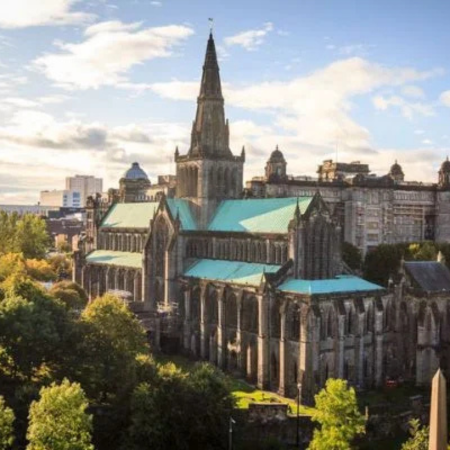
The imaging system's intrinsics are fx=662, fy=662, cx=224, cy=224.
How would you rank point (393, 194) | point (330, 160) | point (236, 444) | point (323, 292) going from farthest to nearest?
point (330, 160), point (393, 194), point (323, 292), point (236, 444)

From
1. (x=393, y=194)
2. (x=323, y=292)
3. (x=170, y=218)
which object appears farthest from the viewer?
(x=393, y=194)

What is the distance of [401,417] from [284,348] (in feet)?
50.6

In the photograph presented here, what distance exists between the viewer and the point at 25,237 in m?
153

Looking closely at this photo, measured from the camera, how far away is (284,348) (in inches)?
3031

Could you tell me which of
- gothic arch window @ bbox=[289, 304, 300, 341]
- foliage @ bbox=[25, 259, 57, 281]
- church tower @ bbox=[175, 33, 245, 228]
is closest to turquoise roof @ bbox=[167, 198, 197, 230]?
A: church tower @ bbox=[175, 33, 245, 228]

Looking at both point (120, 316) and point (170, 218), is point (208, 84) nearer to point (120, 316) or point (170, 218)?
point (170, 218)

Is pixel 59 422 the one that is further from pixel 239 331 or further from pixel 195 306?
pixel 195 306

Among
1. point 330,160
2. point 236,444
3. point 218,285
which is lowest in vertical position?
point 236,444

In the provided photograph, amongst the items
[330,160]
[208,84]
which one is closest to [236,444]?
[208,84]

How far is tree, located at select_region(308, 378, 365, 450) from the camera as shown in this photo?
5484 cm

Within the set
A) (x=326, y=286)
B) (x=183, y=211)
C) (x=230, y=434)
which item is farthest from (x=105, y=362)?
(x=183, y=211)

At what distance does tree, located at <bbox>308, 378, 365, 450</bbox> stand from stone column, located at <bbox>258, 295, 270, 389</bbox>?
2183 cm

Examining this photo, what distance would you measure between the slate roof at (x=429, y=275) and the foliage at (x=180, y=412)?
36257 millimetres

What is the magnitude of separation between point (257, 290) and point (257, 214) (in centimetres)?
1582
